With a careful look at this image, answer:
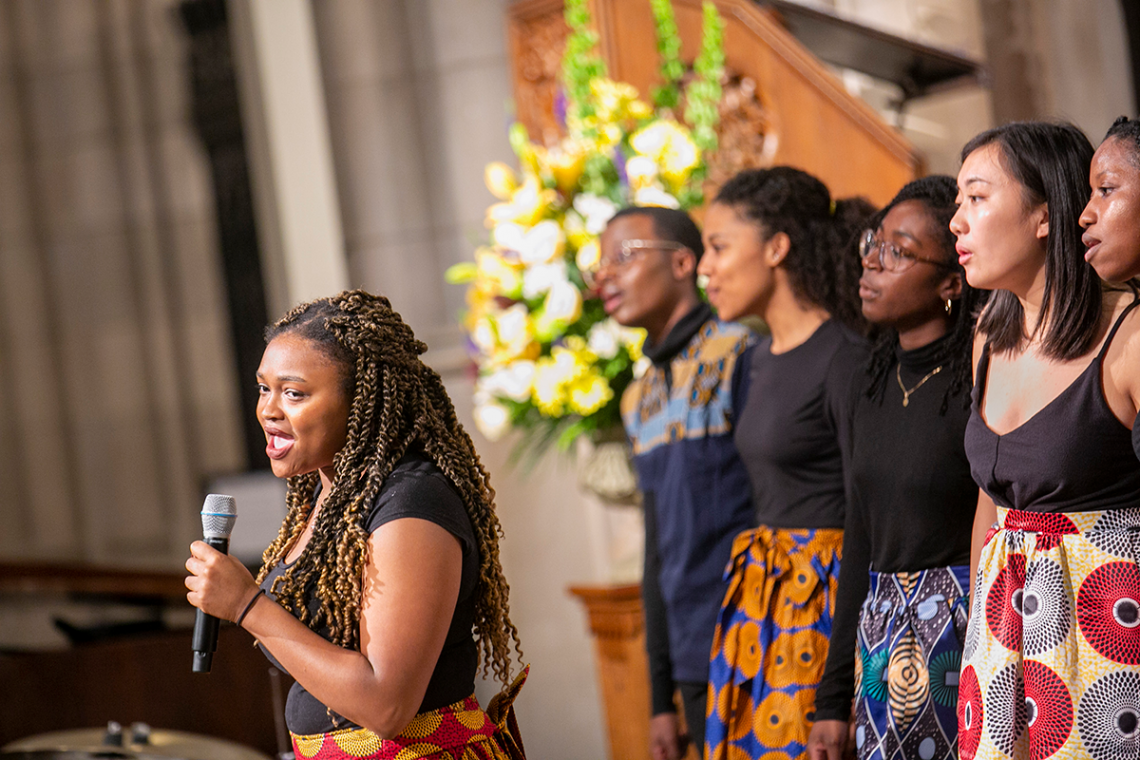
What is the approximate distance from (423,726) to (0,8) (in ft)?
16.6

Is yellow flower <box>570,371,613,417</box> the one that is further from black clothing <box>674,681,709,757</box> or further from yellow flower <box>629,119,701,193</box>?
black clothing <box>674,681,709,757</box>

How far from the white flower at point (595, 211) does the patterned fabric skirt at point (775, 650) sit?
1.06 m

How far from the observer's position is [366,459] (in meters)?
1.68

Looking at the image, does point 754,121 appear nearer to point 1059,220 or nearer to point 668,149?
point 668,149

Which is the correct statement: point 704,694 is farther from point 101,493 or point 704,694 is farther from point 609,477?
point 101,493

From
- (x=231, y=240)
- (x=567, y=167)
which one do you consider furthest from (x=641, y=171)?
(x=231, y=240)

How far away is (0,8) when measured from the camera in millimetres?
5523

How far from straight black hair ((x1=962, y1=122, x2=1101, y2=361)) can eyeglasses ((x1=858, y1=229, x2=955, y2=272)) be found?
0.26m

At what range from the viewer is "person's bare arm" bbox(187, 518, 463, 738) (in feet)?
4.98

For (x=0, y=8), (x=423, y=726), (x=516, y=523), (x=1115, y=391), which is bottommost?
(x=516, y=523)

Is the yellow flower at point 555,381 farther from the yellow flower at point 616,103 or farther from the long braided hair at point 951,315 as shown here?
the long braided hair at point 951,315

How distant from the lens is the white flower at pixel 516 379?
2961mm

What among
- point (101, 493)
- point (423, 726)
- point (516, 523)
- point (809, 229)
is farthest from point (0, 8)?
point (423, 726)

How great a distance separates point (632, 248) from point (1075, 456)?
4.58 feet
